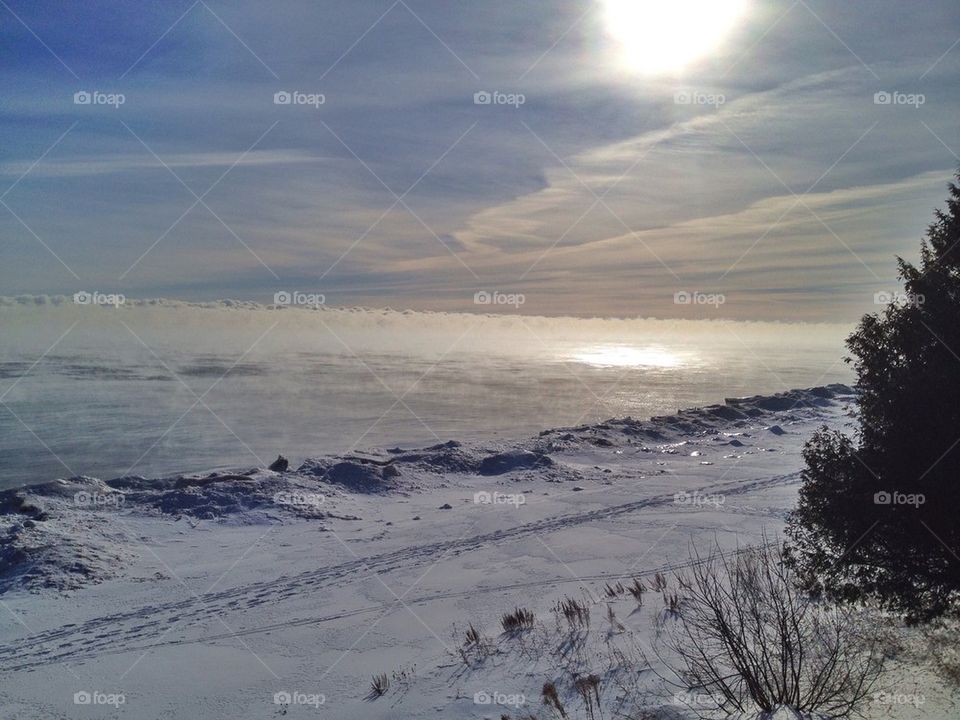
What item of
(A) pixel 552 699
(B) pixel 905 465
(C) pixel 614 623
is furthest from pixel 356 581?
(B) pixel 905 465

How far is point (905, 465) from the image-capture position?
750cm

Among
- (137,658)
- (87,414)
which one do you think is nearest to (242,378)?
(87,414)

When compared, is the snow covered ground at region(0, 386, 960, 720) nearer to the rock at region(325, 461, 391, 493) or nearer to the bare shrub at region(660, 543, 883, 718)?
the rock at region(325, 461, 391, 493)

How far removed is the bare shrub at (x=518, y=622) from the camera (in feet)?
32.7

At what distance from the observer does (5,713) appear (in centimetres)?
821

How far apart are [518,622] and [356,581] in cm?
424

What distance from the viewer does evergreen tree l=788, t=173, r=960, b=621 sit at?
7.27 meters

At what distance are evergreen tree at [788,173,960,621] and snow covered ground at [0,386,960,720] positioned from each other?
2.35 feet

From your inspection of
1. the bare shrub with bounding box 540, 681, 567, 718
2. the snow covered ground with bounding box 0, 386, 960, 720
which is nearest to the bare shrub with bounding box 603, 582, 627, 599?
the snow covered ground with bounding box 0, 386, 960, 720

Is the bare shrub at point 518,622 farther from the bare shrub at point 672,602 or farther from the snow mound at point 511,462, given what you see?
the snow mound at point 511,462

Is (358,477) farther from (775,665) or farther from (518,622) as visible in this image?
(775,665)

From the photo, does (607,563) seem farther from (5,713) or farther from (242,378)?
(242,378)

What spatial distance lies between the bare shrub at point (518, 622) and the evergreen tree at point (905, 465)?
12.8ft

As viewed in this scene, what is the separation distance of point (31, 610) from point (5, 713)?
3.96 metres
